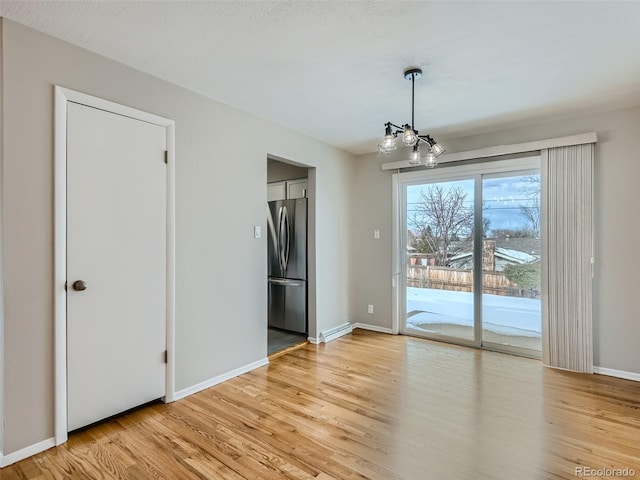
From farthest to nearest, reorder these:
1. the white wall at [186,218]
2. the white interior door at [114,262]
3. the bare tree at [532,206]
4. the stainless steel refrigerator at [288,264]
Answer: the stainless steel refrigerator at [288,264] < the bare tree at [532,206] < the white interior door at [114,262] < the white wall at [186,218]

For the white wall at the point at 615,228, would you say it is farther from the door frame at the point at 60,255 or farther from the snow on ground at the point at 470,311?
the door frame at the point at 60,255

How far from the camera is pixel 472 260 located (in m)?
4.06

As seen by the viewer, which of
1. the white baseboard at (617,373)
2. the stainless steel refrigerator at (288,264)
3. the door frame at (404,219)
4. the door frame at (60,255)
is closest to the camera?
the door frame at (60,255)

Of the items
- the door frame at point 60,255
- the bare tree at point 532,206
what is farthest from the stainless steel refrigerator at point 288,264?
the door frame at point 60,255

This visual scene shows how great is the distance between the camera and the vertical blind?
330 centimetres

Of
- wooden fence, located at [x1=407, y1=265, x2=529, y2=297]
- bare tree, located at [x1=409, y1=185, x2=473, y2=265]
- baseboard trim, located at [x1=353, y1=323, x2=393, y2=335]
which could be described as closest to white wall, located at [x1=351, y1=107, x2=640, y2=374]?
wooden fence, located at [x1=407, y1=265, x2=529, y2=297]

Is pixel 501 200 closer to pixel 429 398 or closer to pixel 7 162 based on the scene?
pixel 429 398

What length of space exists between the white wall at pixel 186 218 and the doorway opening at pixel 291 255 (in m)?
0.15

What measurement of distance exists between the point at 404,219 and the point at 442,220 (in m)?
0.50

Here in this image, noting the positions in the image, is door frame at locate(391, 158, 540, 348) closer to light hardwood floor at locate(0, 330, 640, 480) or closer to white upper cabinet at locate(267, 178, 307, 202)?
light hardwood floor at locate(0, 330, 640, 480)

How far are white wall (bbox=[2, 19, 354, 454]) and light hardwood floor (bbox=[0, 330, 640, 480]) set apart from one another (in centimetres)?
41

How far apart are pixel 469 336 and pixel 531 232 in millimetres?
1401

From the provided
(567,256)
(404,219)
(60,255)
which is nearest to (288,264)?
(404,219)

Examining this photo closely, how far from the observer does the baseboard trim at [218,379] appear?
2781mm
